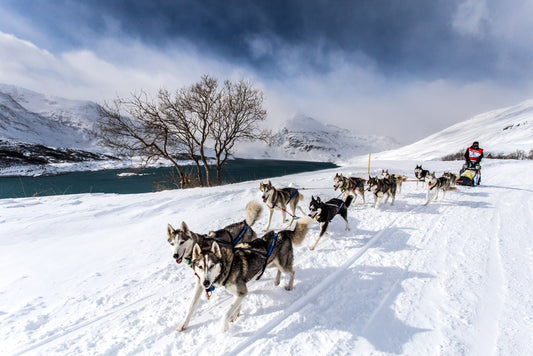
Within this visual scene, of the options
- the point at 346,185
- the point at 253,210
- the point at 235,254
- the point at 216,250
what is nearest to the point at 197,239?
the point at 235,254

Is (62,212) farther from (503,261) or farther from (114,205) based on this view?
(503,261)

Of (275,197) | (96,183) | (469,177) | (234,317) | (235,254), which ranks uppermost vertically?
(469,177)

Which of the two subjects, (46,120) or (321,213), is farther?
(46,120)

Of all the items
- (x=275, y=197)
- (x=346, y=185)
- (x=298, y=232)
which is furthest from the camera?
(x=346, y=185)

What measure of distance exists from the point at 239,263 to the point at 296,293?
1.17 metres

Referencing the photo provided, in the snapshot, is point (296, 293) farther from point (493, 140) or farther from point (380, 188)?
point (493, 140)

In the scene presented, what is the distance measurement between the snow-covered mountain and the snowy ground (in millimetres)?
100489

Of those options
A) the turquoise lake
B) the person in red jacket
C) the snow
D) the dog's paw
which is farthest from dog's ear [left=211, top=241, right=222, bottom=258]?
the snow

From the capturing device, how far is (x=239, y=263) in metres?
2.92

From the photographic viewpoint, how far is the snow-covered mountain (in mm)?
111125

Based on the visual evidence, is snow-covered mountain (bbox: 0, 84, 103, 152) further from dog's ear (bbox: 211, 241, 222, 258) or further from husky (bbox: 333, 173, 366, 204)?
dog's ear (bbox: 211, 241, 222, 258)

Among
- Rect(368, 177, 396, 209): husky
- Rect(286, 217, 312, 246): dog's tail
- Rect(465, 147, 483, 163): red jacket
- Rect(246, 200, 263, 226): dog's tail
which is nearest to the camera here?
Rect(286, 217, 312, 246): dog's tail

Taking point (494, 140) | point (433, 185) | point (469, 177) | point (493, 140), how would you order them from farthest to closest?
point (493, 140) < point (494, 140) < point (469, 177) < point (433, 185)

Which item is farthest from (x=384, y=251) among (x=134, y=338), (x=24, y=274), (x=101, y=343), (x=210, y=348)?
(x=24, y=274)
